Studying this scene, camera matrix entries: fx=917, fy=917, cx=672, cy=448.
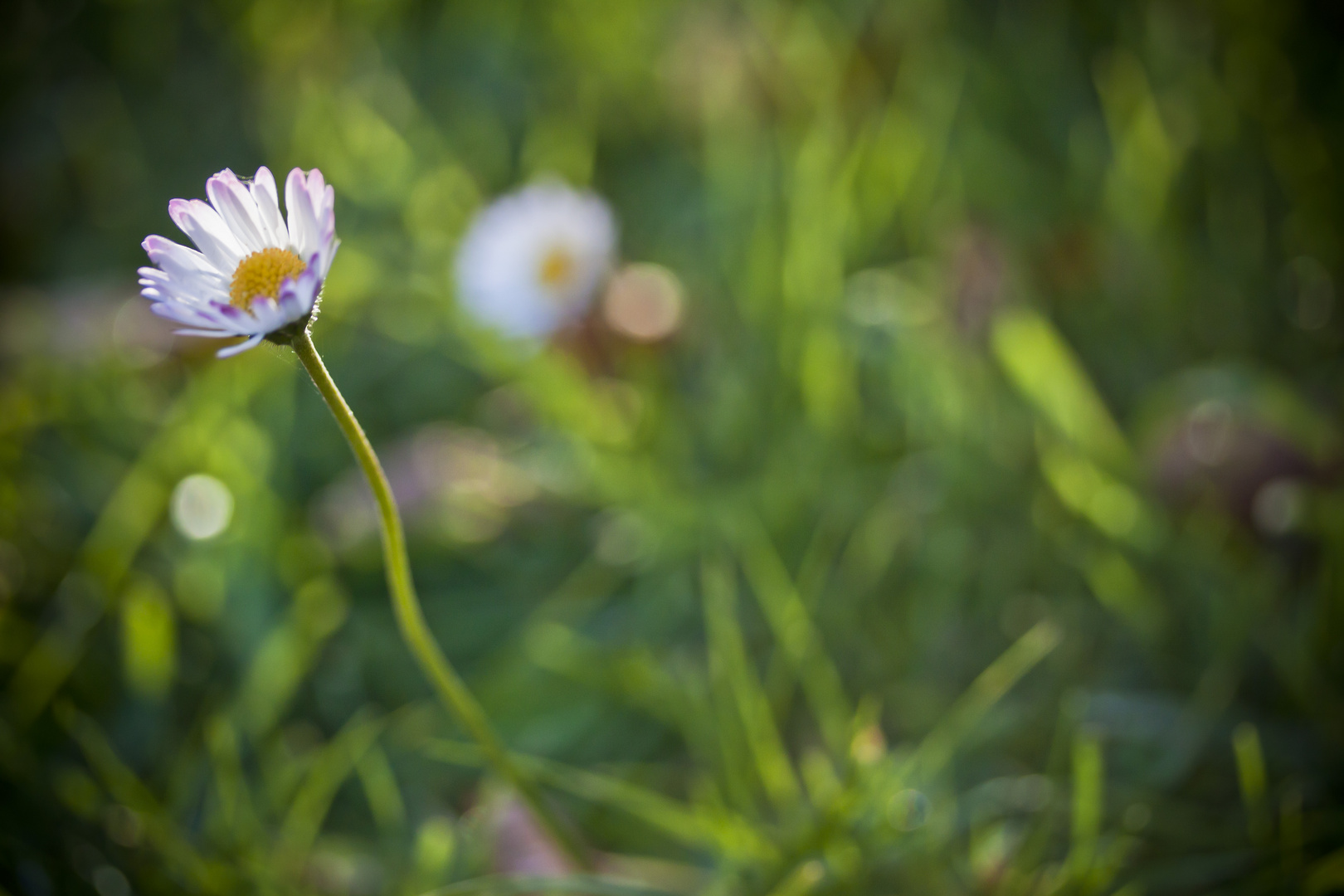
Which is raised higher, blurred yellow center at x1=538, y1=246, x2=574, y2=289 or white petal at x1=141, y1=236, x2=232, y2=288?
blurred yellow center at x1=538, y1=246, x2=574, y2=289

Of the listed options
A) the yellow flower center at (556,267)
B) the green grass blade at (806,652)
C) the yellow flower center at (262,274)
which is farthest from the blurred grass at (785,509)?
the yellow flower center at (262,274)

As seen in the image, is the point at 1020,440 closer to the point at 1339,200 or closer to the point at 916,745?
→ the point at 916,745

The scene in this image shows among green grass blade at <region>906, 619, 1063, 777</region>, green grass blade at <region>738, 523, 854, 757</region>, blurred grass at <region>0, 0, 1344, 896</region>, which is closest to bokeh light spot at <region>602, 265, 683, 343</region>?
blurred grass at <region>0, 0, 1344, 896</region>

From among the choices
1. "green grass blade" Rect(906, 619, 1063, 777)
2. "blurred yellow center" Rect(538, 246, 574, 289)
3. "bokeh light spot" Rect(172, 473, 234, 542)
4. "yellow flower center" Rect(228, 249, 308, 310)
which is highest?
"blurred yellow center" Rect(538, 246, 574, 289)

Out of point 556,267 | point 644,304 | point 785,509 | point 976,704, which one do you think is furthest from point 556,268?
point 976,704

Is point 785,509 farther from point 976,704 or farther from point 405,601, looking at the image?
point 405,601

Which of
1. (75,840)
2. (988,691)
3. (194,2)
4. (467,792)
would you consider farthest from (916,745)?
(194,2)

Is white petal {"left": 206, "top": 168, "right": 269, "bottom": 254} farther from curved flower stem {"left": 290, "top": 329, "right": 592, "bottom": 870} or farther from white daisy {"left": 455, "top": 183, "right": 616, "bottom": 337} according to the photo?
white daisy {"left": 455, "top": 183, "right": 616, "bottom": 337}
